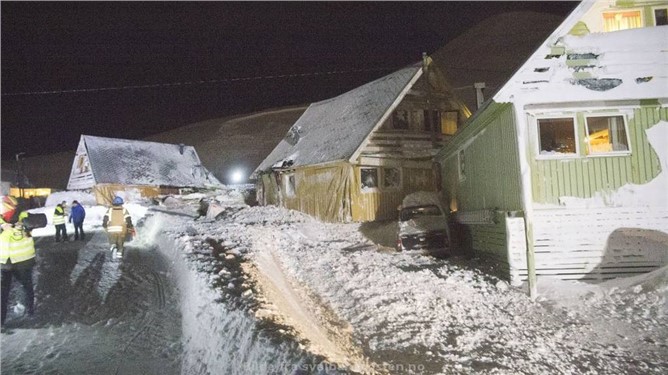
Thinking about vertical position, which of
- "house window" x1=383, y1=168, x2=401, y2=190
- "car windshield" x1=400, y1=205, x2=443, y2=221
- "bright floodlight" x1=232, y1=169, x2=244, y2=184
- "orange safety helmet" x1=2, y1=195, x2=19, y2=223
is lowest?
"car windshield" x1=400, y1=205, x2=443, y2=221

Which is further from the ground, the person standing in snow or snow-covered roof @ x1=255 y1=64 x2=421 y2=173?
snow-covered roof @ x1=255 y1=64 x2=421 y2=173

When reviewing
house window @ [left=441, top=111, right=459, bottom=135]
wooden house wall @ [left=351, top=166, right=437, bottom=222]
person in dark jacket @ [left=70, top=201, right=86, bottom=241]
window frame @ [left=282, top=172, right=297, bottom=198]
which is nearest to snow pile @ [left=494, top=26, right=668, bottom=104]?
wooden house wall @ [left=351, top=166, right=437, bottom=222]

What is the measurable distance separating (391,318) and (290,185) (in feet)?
55.1

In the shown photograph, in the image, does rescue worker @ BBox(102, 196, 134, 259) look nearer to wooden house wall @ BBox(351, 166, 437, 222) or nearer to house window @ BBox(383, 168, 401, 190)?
wooden house wall @ BBox(351, 166, 437, 222)

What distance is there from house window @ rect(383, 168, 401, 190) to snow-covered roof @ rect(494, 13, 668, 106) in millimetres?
11261

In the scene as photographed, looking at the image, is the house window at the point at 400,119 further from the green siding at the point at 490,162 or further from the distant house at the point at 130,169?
the distant house at the point at 130,169

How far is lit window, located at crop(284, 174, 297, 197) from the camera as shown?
23.2 m

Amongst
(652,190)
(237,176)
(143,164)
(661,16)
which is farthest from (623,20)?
(237,176)

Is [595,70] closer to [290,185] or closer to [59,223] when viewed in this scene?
[290,185]

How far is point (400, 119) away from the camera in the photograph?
68.0 ft

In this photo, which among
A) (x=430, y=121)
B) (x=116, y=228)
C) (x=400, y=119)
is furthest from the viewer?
(x=430, y=121)

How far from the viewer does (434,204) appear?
45.0ft

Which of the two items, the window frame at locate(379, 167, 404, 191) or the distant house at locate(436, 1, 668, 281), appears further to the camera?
the window frame at locate(379, 167, 404, 191)

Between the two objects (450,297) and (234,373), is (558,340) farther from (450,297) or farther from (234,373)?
(234,373)
